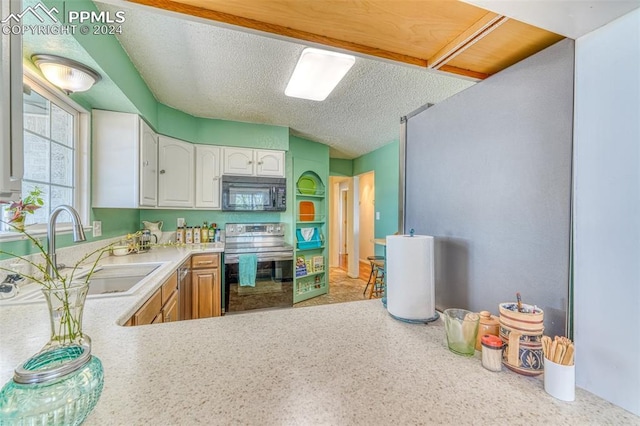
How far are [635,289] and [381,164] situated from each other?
3812 mm

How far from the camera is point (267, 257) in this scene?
2844 mm

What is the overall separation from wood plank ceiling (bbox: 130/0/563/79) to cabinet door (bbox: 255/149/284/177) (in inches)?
97.9

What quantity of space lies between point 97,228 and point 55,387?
6.80 feet

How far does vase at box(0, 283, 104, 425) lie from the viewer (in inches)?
16.2

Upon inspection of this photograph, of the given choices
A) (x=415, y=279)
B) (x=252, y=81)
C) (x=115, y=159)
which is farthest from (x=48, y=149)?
(x=415, y=279)

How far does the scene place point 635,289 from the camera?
0.49 metres

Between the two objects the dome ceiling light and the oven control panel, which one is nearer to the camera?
the dome ceiling light

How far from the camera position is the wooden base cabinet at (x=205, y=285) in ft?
7.92

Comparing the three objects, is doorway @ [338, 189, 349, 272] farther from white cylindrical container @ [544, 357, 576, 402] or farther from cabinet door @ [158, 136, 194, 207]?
white cylindrical container @ [544, 357, 576, 402]

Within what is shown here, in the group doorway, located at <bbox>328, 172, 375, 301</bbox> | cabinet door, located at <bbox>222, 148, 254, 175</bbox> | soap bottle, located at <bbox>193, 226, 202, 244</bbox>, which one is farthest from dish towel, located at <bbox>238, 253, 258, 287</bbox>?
doorway, located at <bbox>328, 172, 375, 301</bbox>

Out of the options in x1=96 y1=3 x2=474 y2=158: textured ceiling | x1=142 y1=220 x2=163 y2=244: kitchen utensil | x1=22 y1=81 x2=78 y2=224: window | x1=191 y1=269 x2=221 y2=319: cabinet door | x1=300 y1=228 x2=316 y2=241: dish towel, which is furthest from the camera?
x1=300 y1=228 x2=316 y2=241: dish towel

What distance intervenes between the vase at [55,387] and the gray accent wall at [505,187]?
103 cm

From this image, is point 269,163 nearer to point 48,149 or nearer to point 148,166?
point 148,166

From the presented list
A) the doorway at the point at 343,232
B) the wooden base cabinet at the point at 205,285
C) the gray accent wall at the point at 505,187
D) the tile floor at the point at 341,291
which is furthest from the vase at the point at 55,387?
the doorway at the point at 343,232
